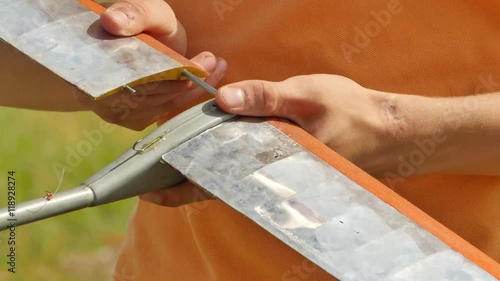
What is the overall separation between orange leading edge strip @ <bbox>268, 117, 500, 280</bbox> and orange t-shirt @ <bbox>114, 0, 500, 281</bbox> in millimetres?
243

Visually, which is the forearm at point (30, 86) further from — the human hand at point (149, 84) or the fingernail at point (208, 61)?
the fingernail at point (208, 61)

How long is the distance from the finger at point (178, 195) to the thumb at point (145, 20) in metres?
0.23

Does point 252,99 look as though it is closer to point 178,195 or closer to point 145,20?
point 178,195

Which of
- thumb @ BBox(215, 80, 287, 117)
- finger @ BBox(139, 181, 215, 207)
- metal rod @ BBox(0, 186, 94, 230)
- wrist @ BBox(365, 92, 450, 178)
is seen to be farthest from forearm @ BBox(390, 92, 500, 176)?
metal rod @ BBox(0, 186, 94, 230)

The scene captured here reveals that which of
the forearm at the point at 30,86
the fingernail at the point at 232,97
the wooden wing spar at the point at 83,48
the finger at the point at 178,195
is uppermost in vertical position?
the fingernail at the point at 232,97

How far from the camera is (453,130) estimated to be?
1.29 metres

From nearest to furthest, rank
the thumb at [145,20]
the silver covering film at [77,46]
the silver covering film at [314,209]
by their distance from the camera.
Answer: the silver covering film at [314,209] → the silver covering film at [77,46] → the thumb at [145,20]

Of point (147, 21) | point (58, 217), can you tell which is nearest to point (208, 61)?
point (147, 21)

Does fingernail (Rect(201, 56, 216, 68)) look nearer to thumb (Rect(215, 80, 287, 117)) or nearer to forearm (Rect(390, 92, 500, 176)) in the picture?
thumb (Rect(215, 80, 287, 117))

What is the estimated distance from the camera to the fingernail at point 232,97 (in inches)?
44.7

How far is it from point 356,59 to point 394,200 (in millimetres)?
374

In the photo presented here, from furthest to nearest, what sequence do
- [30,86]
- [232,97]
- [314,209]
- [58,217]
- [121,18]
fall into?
[58,217] → [30,86] → [121,18] → [232,97] → [314,209]

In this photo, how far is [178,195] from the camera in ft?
3.87

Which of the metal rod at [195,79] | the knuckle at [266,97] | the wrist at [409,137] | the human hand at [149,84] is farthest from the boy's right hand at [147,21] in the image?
the wrist at [409,137]
